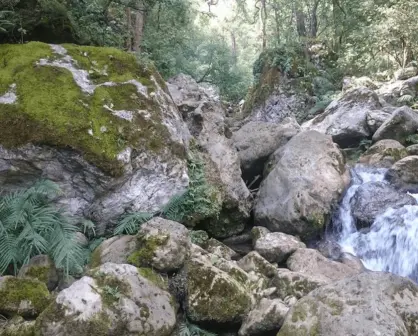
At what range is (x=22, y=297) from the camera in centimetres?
400

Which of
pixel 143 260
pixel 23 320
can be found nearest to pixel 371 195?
pixel 143 260

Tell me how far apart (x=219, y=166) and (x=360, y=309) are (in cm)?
451

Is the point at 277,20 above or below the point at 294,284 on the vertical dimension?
above

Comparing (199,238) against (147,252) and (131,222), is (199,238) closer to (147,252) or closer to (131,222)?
(131,222)

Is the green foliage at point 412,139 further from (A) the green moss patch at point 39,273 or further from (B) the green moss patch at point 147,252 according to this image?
(A) the green moss patch at point 39,273

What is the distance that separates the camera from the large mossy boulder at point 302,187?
7.72 m

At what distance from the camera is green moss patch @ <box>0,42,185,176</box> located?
534cm

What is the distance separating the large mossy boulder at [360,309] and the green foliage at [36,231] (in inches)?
105

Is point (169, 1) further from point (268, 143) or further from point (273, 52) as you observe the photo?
point (273, 52)

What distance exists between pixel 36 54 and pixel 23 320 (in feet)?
13.5

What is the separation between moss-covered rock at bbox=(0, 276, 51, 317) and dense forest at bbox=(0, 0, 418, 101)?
4.18m

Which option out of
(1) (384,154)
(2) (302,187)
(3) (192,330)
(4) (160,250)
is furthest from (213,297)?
(1) (384,154)

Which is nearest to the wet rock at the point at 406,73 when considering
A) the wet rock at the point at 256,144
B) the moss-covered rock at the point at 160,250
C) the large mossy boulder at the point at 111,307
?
the wet rock at the point at 256,144

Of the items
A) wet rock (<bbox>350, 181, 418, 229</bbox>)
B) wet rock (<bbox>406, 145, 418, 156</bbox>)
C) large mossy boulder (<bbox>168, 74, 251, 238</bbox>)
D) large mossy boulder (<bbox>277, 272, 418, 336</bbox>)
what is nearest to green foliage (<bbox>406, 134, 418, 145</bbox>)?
wet rock (<bbox>406, 145, 418, 156</bbox>)
